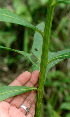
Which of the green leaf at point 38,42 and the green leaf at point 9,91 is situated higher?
the green leaf at point 38,42

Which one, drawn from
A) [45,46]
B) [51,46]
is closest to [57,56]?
[45,46]

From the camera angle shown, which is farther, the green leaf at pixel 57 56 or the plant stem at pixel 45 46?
the green leaf at pixel 57 56

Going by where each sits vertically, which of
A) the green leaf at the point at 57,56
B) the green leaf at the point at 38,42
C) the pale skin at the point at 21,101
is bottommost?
the pale skin at the point at 21,101


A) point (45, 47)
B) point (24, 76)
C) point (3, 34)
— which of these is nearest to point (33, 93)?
point (24, 76)

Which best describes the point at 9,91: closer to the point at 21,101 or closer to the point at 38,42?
the point at 21,101

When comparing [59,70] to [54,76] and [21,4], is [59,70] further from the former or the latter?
[21,4]

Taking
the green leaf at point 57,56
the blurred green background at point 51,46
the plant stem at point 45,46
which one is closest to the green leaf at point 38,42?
the green leaf at point 57,56

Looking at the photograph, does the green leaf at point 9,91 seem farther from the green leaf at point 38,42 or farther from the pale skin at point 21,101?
the green leaf at point 38,42
